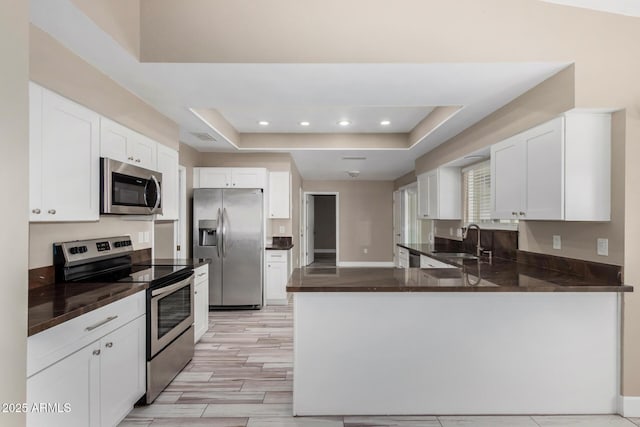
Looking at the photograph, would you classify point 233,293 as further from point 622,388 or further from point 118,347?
point 622,388

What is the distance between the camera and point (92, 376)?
6.24 feet

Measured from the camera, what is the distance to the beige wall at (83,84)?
2.03 m

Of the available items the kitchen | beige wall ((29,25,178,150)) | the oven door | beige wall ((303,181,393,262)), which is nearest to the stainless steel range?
the oven door

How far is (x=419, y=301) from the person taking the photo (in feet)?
7.93

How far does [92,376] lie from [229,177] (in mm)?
3683

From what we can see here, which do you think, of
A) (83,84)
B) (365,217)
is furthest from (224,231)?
(365,217)

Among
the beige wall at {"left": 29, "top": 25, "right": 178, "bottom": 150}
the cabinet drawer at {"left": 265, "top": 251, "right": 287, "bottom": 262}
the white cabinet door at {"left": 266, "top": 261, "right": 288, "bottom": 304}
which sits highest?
the beige wall at {"left": 29, "top": 25, "right": 178, "bottom": 150}

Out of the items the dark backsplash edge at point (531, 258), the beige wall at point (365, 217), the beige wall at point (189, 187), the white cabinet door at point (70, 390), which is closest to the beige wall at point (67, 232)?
the white cabinet door at point (70, 390)

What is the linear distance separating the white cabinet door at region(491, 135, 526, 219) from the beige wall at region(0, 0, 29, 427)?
3062 mm

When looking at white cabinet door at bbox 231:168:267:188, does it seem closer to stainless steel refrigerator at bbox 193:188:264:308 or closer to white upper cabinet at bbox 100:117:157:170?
stainless steel refrigerator at bbox 193:188:264:308

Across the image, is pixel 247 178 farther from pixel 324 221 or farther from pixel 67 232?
pixel 324 221

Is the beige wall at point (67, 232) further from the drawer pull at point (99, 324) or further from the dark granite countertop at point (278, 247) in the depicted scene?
the dark granite countertop at point (278, 247)

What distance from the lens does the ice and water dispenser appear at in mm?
5004

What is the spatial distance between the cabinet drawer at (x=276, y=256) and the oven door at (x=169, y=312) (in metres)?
2.18
